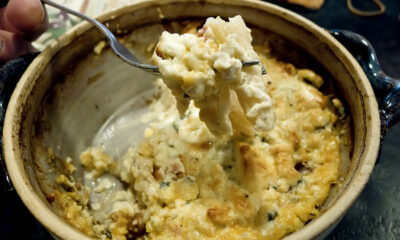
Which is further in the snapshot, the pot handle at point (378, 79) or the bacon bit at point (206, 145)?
the bacon bit at point (206, 145)

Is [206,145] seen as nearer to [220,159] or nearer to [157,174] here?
[220,159]

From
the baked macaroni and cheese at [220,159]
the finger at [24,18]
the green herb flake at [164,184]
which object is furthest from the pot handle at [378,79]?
the finger at [24,18]

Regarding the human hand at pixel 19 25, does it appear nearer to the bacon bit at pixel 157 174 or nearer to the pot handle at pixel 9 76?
the pot handle at pixel 9 76

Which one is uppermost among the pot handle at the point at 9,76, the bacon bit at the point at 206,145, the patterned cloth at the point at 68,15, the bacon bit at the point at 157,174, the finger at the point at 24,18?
the finger at the point at 24,18

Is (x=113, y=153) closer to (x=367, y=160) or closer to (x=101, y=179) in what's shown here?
(x=101, y=179)

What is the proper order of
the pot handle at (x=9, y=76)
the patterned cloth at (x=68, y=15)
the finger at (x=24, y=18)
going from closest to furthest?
the pot handle at (x=9, y=76) → the finger at (x=24, y=18) → the patterned cloth at (x=68, y=15)

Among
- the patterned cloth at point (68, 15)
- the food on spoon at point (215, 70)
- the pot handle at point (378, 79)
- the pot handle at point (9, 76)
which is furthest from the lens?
the patterned cloth at point (68, 15)

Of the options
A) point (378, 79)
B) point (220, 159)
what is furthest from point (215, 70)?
point (378, 79)

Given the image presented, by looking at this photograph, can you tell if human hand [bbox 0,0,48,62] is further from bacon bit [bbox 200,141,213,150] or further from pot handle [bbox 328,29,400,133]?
pot handle [bbox 328,29,400,133]
